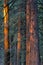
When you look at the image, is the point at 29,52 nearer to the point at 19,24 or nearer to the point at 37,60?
the point at 37,60

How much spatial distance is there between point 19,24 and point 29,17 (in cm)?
569

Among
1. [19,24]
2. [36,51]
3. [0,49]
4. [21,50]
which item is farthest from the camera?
[0,49]

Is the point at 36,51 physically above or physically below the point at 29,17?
below

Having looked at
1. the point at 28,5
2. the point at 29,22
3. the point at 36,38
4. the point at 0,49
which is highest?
the point at 28,5

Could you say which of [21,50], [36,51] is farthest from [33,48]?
[21,50]

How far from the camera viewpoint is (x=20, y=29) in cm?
1313

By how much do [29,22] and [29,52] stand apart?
916mm

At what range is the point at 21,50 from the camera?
46.0ft

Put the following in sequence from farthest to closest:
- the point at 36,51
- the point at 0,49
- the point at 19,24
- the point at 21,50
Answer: the point at 0,49 → the point at 21,50 → the point at 19,24 → the point at 36,51

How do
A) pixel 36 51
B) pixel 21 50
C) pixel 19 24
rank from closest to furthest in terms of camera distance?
pixel 36 51, pixel 19 24, pixel 21 50

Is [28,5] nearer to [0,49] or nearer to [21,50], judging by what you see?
[21,50]

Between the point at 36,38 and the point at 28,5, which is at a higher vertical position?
the point at 28,5

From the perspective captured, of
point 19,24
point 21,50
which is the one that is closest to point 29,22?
point 19,24

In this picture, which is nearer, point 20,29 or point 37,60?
point 37,60
